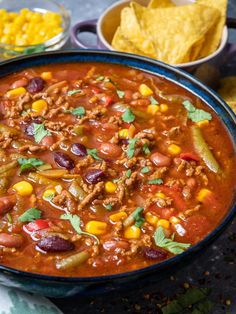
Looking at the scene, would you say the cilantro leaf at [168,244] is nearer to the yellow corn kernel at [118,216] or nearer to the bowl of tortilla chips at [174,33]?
the yellow corn kernel at [118,216]

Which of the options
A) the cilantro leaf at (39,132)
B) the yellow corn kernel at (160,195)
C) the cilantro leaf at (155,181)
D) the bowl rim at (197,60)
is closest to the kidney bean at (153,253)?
the yellow corn kernel at (160,195)

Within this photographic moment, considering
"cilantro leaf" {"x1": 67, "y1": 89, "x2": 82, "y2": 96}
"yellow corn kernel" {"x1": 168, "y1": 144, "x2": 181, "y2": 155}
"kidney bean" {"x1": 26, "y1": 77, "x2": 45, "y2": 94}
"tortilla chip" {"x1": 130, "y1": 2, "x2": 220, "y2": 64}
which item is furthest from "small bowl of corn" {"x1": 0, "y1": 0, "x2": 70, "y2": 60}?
"yellow corn kernel" {"x1": 168, "y1": 144, "x2": 181, "y2": 155}

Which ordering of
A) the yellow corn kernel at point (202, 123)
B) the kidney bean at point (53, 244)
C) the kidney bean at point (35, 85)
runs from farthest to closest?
the kidney bean at point (35, 85) → the yellow corn kernel at point (202, 123) → the kidney bean at point (53, 244)

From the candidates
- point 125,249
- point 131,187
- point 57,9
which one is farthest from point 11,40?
point 125,249

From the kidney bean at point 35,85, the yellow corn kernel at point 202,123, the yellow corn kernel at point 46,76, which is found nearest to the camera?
the yellow corn kernel at point 202,123

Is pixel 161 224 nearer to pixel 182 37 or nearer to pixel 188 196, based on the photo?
pixel 188 196

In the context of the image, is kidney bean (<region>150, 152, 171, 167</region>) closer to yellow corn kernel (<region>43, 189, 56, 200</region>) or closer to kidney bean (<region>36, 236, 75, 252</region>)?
yellow corn kernel (<region>43, 189, 56, 200</region>)
